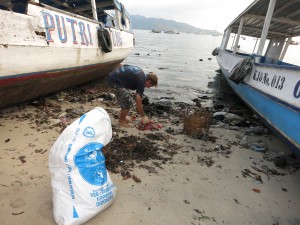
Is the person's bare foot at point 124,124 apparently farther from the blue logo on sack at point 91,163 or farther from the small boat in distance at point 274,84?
the small boat in distance at point 274,84

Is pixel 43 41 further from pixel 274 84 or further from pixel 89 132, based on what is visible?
pixel 274 84

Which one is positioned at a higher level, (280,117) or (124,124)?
(280,117)

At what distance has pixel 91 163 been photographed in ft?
7.63

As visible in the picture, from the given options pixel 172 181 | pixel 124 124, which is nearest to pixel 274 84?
pixel 172 181

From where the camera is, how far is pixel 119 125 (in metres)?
4.87

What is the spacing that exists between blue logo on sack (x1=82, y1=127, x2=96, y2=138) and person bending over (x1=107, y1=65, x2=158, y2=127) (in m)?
2.20

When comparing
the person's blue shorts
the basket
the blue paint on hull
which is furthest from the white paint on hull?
the blue paint on hull

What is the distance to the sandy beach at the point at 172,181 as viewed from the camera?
8.28 feet

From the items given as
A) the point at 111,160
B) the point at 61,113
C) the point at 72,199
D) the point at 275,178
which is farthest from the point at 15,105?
the point at 275,178

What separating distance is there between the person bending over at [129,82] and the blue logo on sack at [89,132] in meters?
2.20

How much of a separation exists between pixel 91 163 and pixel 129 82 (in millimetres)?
2437

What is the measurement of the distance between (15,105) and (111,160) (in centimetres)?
282

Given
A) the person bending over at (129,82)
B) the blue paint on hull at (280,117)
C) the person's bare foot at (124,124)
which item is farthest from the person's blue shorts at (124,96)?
the blue paint on hull at (280,117)

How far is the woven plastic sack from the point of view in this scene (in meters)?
2.20
